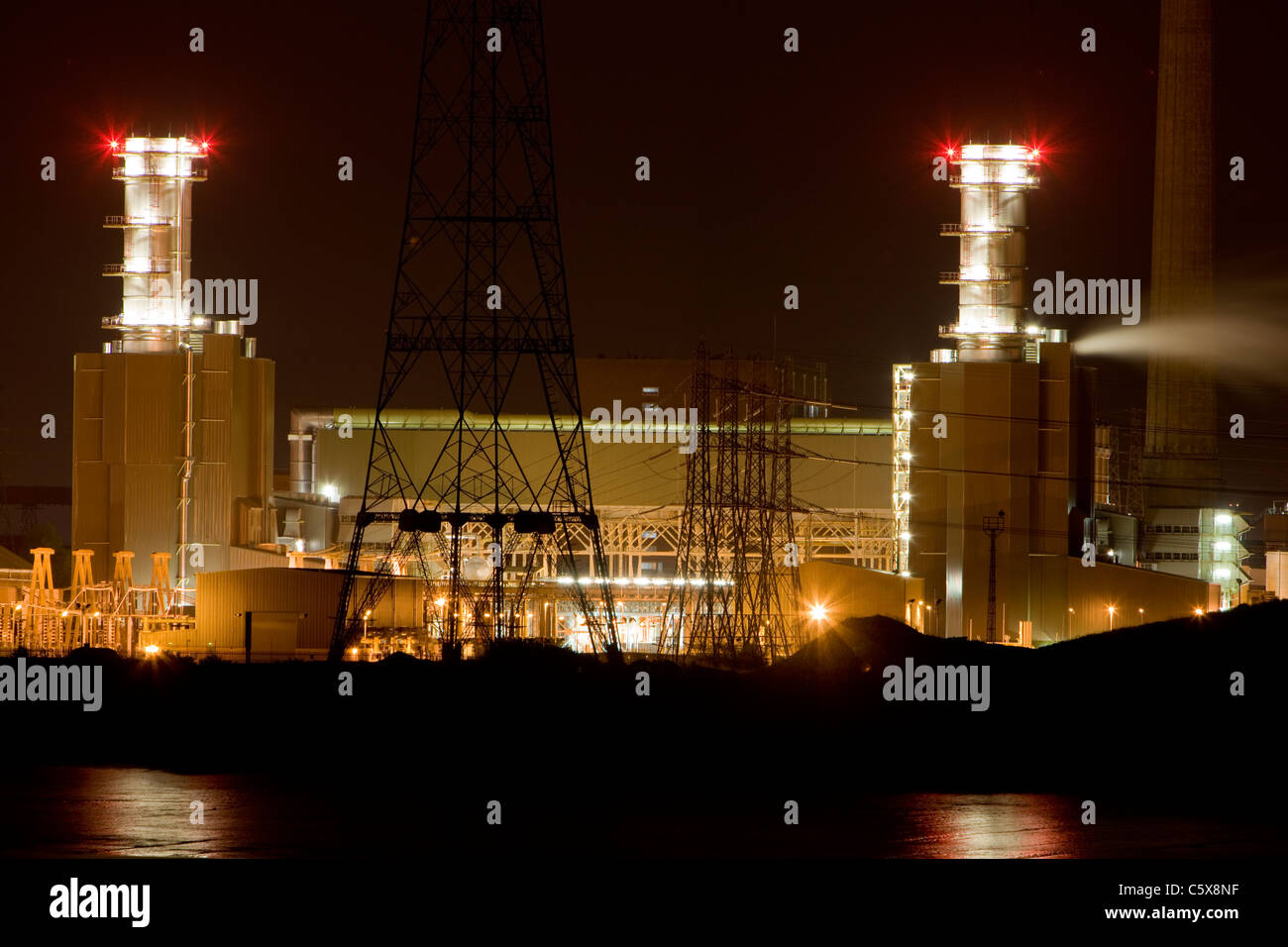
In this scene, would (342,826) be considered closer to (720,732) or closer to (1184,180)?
(720,732)

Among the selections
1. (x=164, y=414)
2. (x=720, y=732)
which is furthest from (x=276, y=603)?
(x=720, y=732)

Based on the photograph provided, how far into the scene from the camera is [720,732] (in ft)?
94.0

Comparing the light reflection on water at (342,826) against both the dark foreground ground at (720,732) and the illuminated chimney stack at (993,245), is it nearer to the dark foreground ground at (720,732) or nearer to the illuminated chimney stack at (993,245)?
the dark foreground ground at (720,732)

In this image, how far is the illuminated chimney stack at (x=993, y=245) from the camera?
52281 millimetres

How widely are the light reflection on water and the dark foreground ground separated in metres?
0.40

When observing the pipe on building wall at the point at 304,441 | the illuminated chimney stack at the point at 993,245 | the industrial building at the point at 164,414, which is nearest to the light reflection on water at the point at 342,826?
the industrial building at the point at 164,414

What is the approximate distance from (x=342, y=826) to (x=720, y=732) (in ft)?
25.5

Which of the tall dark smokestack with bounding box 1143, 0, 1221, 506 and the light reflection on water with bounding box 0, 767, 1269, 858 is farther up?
the tall dark smokestack with bounding box 1143, 0, 1221, 506

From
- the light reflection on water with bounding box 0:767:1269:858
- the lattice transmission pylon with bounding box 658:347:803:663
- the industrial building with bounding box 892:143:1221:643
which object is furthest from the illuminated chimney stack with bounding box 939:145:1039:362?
the light reflection on water with bounding box 0:767:1269:858

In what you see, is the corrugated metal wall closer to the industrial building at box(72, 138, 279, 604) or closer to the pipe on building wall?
the industrial building at box(72, 138, 279, 604)

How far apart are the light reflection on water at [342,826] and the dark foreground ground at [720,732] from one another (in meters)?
0.40

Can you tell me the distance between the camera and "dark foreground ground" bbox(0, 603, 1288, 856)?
26375 mm
